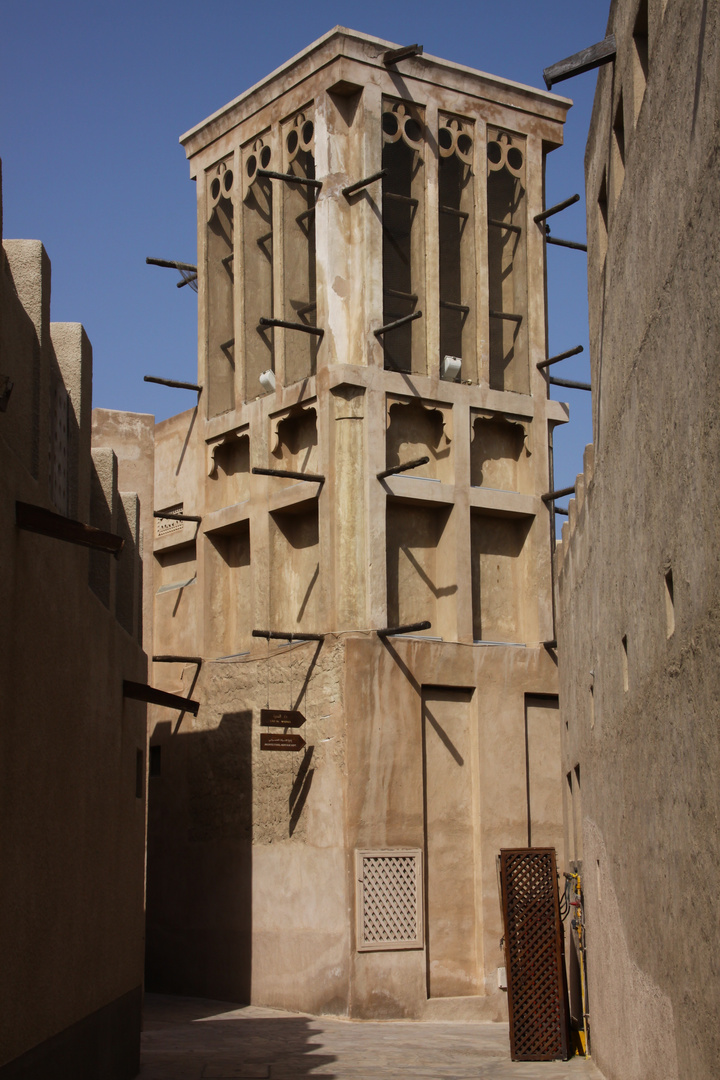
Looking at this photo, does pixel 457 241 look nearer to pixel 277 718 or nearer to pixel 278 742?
pixel 277 718

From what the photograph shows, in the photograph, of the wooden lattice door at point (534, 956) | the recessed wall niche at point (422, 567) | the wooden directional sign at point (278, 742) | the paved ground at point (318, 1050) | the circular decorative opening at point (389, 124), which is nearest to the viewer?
the paved ground at point (318, 1050)

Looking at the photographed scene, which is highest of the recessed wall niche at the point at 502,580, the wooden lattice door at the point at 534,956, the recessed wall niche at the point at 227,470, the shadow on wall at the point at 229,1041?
the recessed wall niche at the point at 227,470

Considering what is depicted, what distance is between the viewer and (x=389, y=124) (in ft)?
56.1

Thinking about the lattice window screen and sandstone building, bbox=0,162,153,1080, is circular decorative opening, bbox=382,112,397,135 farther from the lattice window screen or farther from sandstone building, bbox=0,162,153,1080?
the lattice window screen

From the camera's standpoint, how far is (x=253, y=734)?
16594 millimetres

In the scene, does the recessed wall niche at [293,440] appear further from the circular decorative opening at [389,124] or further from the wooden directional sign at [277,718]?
the circular decorative opening at [389,124]

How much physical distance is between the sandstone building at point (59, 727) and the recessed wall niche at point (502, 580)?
6.75m

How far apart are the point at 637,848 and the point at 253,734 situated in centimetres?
1015

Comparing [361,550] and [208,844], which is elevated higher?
[361,550]

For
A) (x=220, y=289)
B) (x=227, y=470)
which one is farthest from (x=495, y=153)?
(x=227, y=470)

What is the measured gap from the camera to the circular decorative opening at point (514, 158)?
18.0 m

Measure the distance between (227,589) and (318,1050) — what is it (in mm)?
7663

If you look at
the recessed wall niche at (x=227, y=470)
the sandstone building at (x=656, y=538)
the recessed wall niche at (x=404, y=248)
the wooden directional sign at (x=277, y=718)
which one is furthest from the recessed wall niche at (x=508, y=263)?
the sandstone building at (x=656, y=538)

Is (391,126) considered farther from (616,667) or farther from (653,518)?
(653,518)
